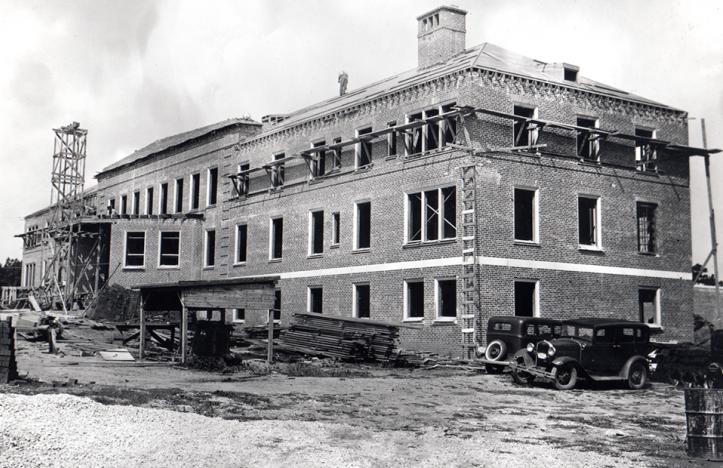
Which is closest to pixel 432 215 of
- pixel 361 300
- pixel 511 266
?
pixel 511 266

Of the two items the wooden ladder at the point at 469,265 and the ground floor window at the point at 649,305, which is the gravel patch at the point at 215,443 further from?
the ground floor window at the point at 649,305

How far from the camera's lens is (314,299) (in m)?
34.5

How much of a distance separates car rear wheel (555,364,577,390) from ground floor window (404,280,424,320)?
915cm

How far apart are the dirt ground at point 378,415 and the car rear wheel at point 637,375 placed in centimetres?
38

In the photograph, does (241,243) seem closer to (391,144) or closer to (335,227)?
(335,227)

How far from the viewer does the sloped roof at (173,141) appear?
41.9 metres

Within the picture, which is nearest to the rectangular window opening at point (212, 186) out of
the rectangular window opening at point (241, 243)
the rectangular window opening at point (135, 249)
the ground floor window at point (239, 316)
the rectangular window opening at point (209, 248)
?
the rectangular window opening at point (209, 248)

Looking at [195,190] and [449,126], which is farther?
[195,190]

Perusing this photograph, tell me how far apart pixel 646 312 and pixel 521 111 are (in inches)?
386

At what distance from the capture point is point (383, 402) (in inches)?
642

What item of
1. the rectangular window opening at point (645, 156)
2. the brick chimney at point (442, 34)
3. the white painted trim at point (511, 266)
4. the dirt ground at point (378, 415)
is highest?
the brick chimney at point (442, 34)

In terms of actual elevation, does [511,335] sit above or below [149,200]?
below

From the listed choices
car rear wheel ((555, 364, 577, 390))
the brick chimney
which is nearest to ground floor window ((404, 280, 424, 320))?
car rear wheel ((555, 364, 577, 390))

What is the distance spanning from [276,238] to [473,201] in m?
13.4
